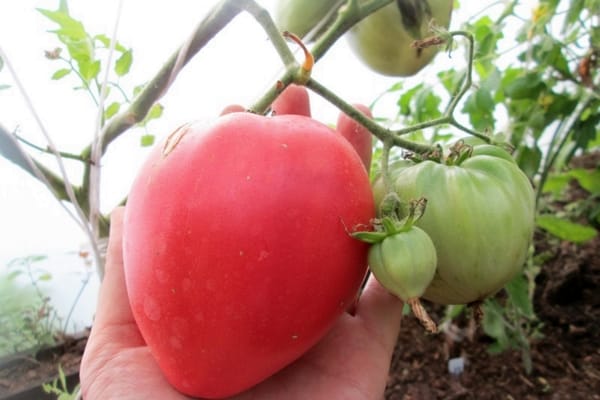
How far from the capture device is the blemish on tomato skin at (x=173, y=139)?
0.42m

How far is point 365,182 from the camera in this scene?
0.43 m

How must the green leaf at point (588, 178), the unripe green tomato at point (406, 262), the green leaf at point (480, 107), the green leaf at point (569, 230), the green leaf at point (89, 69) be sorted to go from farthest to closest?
the green leaf at point (588, 178), the green leaf at point (569, 230), the green leaf at point (480, 107), the green leaf at point (89, 69), the unripe green tomato at point (406, 262)

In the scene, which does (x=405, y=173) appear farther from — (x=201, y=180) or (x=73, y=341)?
(x=73, y=341)

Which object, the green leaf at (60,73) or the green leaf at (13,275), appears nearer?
→ the green leaf at (60,73)

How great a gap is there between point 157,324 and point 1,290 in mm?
721

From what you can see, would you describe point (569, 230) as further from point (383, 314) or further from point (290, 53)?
point (290, 53)

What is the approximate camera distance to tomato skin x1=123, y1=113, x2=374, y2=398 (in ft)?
1.22

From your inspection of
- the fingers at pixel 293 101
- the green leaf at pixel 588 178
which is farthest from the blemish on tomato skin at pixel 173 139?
the green leaf at pixel 588 178

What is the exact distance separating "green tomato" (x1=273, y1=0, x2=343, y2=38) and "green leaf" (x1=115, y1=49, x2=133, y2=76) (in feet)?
0.60

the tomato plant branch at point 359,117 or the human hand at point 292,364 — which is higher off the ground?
the tomato plant branch at point 359,117

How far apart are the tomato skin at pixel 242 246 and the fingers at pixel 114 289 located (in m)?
0.20

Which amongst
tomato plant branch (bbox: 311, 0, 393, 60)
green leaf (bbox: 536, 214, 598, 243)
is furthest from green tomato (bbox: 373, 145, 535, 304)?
green leaf (bbox: 536, 214, 598, 243)

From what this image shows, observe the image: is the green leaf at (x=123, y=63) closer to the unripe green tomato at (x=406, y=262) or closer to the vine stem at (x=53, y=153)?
the vine stem at (x=53, y=153)

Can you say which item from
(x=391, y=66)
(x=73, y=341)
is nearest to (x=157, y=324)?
(x=391, y=66)
